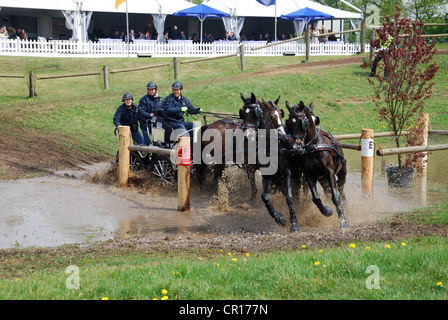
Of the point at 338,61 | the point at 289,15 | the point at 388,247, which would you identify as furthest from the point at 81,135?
the point at 289,15

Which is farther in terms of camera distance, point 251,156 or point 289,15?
point 289,15

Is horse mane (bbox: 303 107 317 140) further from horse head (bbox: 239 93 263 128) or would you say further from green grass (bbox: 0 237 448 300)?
green grass (bbox: 0 237 448 300)

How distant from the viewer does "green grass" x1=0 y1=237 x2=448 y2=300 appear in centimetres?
521

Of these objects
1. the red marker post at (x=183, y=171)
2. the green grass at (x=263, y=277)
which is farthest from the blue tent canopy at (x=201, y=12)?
the green grass at (x=263, y=277)

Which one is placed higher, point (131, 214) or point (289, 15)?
point (289, 15)

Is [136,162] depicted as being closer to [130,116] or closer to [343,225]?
[130,116]

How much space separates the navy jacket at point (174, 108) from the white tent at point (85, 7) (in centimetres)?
2273

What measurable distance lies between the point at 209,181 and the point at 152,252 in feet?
15.9

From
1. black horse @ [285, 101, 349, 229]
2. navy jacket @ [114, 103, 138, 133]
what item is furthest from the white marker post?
navy jacket @ [114, 103, 138, 133]

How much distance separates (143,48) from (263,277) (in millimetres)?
29733

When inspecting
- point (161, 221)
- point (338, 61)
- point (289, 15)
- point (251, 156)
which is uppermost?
point (289, 15)
